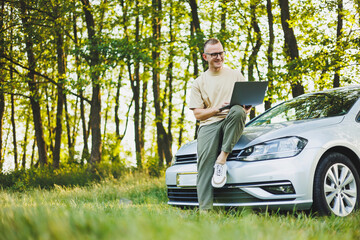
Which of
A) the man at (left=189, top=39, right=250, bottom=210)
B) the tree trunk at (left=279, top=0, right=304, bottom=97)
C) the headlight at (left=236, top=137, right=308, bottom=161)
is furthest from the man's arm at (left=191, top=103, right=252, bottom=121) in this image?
the tree trunk at (left=279, top=0, right=304, bottom=97)

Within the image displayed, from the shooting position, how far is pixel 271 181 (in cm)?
424

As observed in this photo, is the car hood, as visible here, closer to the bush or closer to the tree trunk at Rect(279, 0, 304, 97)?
the tree trunk at Rect(279, 0, 304, 97)

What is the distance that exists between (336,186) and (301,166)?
0.53 metres

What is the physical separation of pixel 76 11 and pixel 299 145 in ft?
36.0

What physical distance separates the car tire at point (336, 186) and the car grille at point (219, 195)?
0.63 metres

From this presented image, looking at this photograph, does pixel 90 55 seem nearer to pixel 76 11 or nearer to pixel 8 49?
pixel 76 11

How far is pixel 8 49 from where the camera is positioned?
15312 mm

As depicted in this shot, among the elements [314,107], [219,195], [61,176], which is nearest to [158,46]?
[61,176]

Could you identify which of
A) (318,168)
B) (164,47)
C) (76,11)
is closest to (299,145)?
(318,168)

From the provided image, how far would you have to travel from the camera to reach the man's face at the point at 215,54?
16.5 ft

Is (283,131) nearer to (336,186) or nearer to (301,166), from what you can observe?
(301,166)

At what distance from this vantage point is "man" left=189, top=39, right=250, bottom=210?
4633 mm

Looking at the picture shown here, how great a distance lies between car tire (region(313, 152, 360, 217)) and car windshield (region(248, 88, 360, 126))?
710mm

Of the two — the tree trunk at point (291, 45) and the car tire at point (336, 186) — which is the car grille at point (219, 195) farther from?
the tree trunk at point (291, 45)
